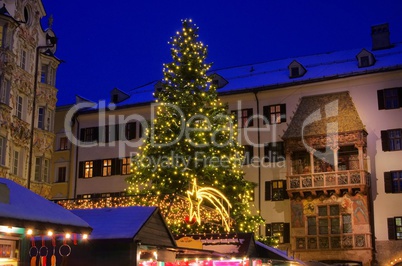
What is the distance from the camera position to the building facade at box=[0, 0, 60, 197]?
32406 millimetres

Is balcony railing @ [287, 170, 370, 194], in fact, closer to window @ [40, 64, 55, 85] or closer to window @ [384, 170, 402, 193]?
window @ [384, 170, 402, 193]

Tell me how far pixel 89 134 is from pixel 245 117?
40.0 feet

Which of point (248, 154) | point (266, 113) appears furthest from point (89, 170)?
point (266, 113)

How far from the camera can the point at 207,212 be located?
2764 cm

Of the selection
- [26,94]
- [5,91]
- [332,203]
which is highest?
[26,94]

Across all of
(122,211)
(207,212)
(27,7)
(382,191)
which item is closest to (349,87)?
(382,191)

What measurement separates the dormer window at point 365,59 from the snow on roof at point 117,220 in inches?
1018

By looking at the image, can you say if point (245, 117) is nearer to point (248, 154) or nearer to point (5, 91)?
point (248, 154)

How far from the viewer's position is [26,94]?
3509 centimetres

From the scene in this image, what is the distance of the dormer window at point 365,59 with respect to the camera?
126 ft

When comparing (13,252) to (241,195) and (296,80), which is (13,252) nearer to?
(241,195)

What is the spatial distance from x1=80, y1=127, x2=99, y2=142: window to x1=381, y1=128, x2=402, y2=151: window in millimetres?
20454

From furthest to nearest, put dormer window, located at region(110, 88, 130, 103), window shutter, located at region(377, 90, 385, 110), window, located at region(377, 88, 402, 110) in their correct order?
1. dormer window, located at region(110, 88, 130, 103)
2. window shutter, located at region(377, 90, 385, 110)
3. window, located at region(377, 88, 402, 110)

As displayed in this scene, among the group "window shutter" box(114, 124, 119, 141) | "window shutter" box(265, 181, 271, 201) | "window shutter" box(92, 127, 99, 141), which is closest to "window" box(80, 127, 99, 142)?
"window shutter" box(92, 127, 99, 141)
